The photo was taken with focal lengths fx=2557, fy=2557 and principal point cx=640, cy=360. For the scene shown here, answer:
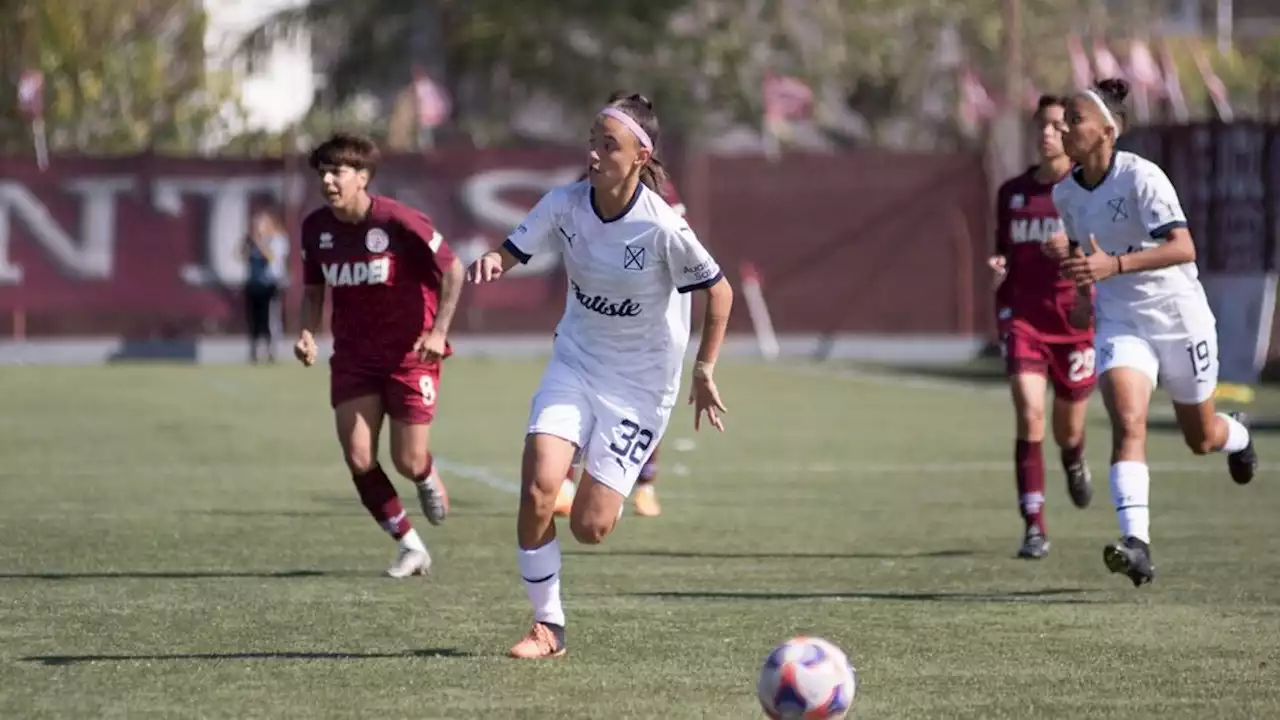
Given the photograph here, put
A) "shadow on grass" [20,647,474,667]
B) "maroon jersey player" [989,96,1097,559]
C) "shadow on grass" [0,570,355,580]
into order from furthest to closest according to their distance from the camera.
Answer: "maroon jersey player" [989,96,1097,559] → "shadow on grass" [0,570,355,580] → "shadow on grass" [20,647,474,667]

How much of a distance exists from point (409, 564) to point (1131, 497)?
329 cm

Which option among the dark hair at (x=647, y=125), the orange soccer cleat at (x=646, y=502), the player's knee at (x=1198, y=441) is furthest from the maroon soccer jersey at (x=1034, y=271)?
the dark hair at (x=647, y=125)

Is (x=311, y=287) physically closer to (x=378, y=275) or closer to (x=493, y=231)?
(x=378, y=275)

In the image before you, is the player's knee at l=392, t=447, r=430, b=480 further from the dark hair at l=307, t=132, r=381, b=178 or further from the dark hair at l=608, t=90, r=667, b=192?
the dark hair at l=608, t=90, r=667, b=192

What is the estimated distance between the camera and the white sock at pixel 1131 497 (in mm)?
10781

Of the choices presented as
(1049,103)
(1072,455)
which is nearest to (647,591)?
(1049,103)

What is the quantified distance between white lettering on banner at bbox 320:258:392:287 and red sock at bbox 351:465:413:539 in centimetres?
91

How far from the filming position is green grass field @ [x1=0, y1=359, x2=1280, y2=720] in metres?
8.40

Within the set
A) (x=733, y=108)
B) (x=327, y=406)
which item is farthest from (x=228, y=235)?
(x=733, y=108)

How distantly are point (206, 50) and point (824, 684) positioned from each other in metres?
49.6

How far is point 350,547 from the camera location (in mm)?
13102

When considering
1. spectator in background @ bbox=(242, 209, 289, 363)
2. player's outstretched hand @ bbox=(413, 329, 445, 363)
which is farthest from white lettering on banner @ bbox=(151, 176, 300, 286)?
player's outstretched hand @ bbox=(413, 329, 445, 363)

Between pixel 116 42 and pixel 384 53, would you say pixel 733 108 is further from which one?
pixel 116 42

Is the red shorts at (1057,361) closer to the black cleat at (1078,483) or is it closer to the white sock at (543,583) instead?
the black cleat at (1078,483)
